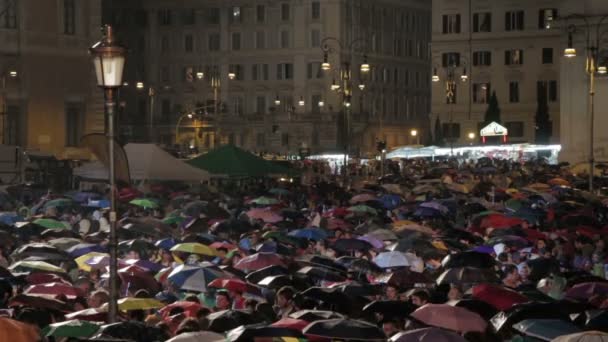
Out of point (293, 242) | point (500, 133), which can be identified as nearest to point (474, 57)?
point (500, 133)

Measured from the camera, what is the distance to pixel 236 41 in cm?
13250

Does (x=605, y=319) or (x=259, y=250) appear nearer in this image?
(x=605, y=319)

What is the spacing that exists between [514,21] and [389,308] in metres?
94.0

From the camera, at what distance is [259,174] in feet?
141

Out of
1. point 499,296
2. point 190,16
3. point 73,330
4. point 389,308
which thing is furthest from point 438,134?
point 73,330

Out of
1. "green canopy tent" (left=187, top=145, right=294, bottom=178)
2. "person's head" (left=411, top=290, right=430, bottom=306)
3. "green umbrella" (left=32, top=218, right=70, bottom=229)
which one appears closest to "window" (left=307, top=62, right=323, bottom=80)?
"green canopy tent" (left=187, top=145, right=294, bottom=178)

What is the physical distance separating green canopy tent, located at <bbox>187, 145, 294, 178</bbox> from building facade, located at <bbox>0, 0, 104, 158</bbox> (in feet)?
73.9

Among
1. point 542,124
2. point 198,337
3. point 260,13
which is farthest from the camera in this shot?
point 260,13

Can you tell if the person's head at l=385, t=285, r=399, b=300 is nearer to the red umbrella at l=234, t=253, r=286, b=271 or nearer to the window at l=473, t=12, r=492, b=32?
the red umbrella at l=234, t=253, r=286, b=271

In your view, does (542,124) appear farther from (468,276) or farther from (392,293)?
(392,293)

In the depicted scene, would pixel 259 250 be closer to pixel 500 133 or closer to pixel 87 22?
pixel 87 22

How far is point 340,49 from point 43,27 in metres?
57.2

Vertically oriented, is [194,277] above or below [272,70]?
below

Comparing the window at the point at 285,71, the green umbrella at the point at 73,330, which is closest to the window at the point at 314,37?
the window at the point at 285,71
